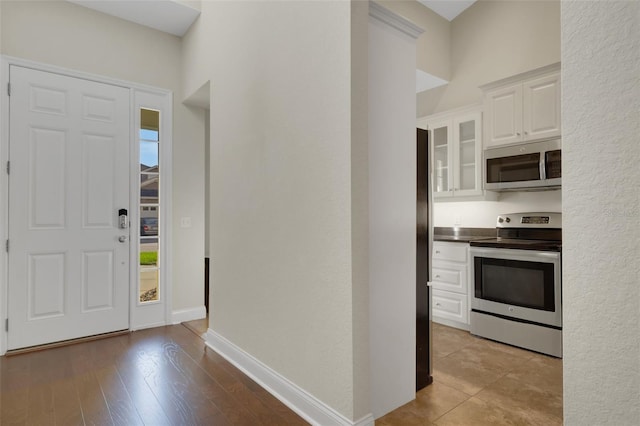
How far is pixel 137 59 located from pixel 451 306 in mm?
4030

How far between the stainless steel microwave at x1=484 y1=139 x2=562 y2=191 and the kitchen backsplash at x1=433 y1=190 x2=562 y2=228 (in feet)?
0.79

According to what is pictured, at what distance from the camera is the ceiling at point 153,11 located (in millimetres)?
3246

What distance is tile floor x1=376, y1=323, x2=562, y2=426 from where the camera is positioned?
6.41 feet

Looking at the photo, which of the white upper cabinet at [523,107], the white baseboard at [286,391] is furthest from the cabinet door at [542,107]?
the white baseboard at [286,391]

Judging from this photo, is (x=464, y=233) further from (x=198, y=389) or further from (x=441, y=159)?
(x=198, y=389)

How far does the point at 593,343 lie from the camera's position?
93 cm

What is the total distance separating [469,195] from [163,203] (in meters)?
3.25

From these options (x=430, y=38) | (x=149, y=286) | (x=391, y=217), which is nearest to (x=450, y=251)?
(x=391, y=217)

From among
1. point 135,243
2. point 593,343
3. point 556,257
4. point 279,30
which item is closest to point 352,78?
point 279,30

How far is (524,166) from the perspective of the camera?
3.33 m

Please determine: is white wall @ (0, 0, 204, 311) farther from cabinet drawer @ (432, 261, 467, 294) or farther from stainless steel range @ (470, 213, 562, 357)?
stainless steel range @ (470, 213, 562, 357)

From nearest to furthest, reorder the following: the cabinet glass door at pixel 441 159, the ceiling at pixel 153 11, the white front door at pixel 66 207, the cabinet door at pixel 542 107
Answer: the white front door at pixel 66 207
the cabinet door at pixel 542 107
the ceiling at pixel 153 11
the cabinet glass door at pixel 441 159

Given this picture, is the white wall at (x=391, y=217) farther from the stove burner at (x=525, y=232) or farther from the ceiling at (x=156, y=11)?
the ceiling at (x=156, y=11)

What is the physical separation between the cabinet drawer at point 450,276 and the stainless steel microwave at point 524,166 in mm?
876
